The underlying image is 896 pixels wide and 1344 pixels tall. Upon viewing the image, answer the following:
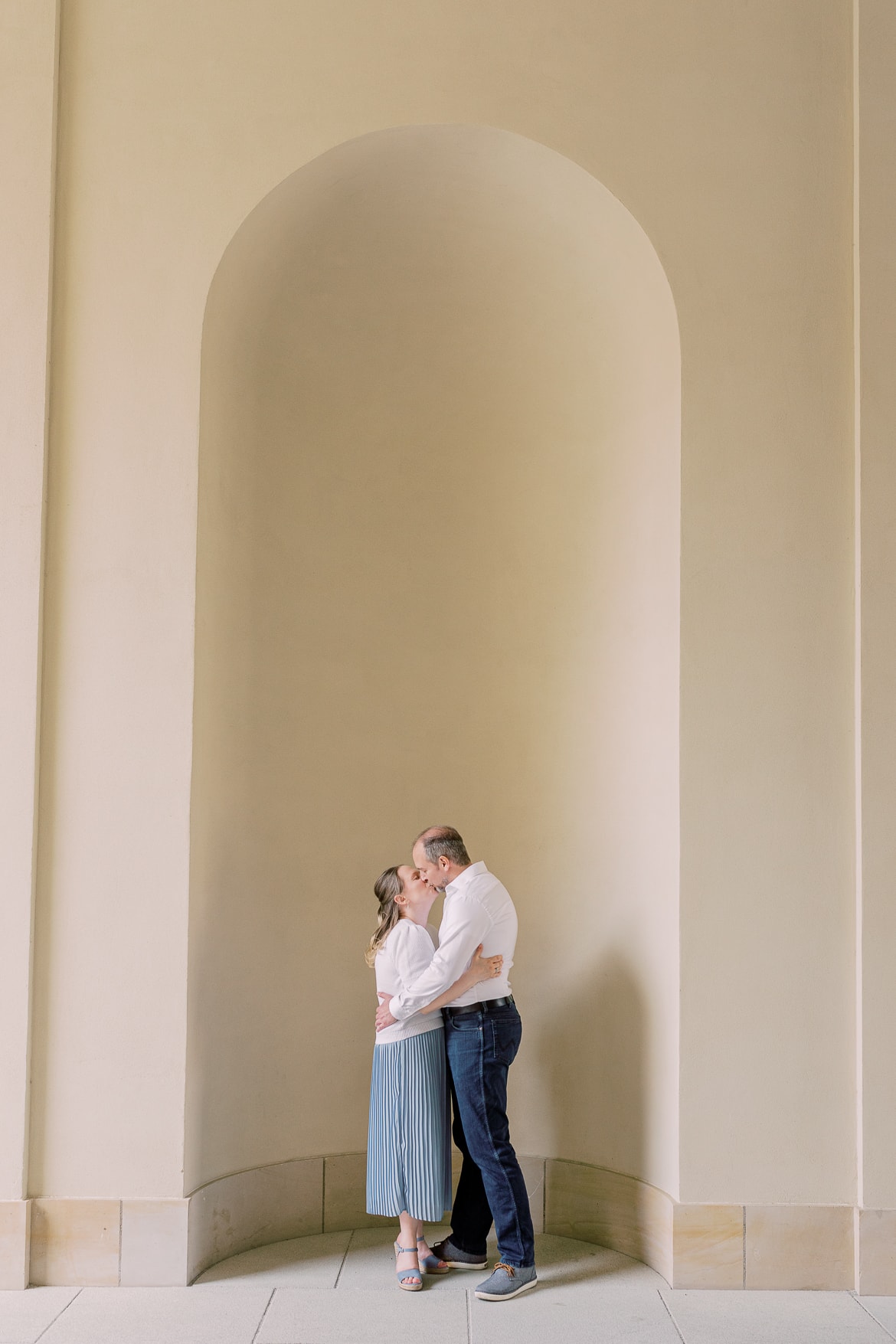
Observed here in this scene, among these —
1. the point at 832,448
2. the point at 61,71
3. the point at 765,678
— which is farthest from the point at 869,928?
the point at 61,71

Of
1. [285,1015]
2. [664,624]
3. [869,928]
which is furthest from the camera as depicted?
[285,1015]

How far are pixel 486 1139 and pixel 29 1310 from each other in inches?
67.0

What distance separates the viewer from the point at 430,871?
4.80 m

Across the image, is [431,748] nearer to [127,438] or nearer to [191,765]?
[191,765]

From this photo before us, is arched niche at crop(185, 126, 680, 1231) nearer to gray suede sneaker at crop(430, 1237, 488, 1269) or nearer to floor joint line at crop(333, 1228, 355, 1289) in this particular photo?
floor joint line at crop(333, 1228, 355, 1289)

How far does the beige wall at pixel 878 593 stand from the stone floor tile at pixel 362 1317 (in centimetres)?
161

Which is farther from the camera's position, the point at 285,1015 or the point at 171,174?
the point at 285,1015

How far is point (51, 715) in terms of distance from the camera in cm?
468

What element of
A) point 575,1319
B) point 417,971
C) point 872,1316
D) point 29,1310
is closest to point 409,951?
point 417,971

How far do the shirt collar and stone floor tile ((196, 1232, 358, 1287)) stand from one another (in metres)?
1.54

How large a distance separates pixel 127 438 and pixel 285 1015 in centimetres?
253

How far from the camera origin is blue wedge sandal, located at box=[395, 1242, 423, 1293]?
181 inches

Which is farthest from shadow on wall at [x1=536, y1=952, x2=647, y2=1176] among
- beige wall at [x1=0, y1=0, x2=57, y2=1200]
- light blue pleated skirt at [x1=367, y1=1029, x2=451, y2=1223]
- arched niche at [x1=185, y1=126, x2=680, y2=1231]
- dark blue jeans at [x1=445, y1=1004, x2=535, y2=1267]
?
beige wall at [x1=0, y1=0, x2=57, y2=1200]

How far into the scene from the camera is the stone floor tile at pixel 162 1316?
4.09 m
